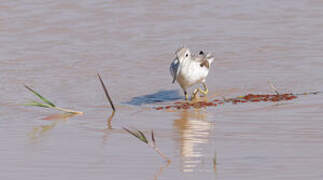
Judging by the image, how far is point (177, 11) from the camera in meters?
14.4

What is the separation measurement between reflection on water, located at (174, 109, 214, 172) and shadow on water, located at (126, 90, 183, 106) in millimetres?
1055

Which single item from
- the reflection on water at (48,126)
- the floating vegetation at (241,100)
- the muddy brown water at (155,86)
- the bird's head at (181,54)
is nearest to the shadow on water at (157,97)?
the muddy brown water at (155,86)

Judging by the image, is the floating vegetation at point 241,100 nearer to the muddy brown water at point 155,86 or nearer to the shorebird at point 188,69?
the muddy brown water at point 155,86

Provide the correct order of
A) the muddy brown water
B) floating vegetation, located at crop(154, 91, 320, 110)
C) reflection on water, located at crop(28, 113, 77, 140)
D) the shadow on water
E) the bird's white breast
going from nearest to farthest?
the muddy brown water
reflection on water, located at crop(28, 113, 77, 140)
floating vegetation, located at crop(154, 91, 320, 110)
the shadow on water
the bird's white breast

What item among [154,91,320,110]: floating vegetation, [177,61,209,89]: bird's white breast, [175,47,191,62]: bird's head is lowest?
[154,91,320,110]: floating vegetation

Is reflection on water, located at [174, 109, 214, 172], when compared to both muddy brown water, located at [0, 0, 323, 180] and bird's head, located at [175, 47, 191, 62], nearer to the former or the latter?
muddy brown water, located at [0, 0, 323, 180]

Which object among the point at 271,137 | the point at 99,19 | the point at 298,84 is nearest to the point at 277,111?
the point at 271,137

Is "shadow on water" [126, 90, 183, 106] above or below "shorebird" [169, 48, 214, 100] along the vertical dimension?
below

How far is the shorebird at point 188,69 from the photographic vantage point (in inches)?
372

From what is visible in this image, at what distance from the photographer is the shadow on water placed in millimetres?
9407

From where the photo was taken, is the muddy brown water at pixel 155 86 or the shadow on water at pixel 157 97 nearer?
the muddy brown water at pixel 155 86

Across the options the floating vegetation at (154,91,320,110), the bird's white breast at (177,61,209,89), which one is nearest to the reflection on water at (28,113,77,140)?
the floating vegetation at (154,91,320,110)

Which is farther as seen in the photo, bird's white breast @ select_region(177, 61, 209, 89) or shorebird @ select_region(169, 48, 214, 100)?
bird's white breast @ select_region(177, 61, 209, 89)

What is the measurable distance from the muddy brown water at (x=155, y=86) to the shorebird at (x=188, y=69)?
0.32 m
